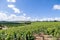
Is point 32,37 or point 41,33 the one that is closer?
point 32,37

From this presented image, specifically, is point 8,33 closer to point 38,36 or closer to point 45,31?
point 38,36

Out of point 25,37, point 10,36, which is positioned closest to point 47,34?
point 25,37

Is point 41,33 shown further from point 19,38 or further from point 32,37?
point 19,38

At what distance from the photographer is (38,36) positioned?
7113 mm

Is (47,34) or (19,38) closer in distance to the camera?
(19,38)

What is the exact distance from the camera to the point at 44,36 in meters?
7.11

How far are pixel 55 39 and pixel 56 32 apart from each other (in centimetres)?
78

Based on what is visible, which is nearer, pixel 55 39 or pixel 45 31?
pixel 55 39

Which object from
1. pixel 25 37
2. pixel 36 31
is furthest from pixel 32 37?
pixel 36 31

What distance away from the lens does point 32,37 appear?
6852mm

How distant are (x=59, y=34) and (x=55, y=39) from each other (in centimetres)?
59

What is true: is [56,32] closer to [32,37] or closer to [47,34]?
[47,34]

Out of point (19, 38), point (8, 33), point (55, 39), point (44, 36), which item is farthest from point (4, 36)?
point (55, 39)

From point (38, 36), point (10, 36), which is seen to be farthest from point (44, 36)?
point (10, 36)
